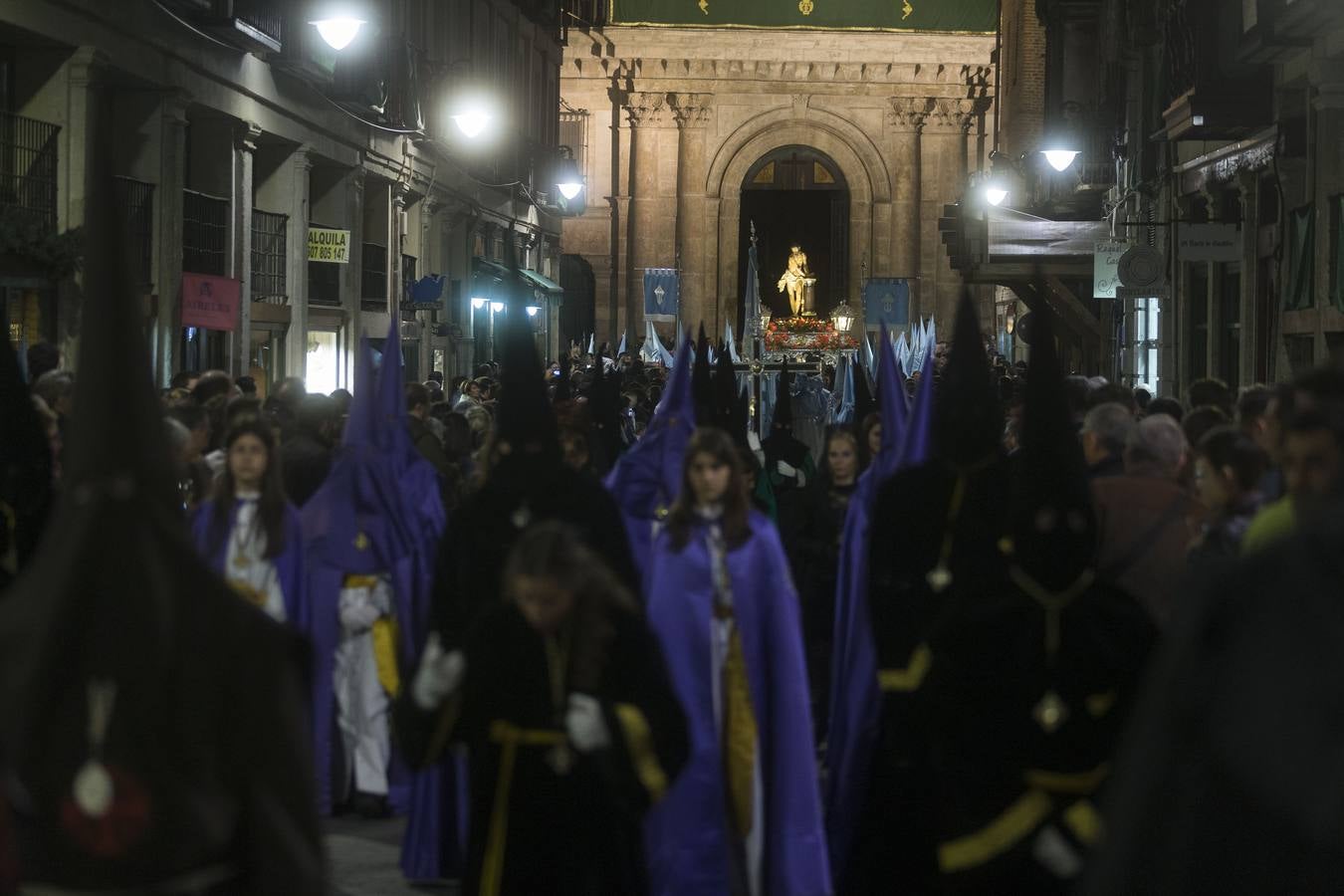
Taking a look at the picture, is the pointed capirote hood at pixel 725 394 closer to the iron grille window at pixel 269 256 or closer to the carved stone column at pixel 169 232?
the carved stone column at pixel 169 232

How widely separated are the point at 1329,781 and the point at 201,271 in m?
21.0

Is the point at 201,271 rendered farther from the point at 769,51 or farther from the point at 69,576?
the point at 769,51

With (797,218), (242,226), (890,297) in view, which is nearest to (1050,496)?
(242,226)

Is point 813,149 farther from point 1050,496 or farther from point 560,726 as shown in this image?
point 560,726

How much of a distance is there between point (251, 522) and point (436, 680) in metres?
3.70

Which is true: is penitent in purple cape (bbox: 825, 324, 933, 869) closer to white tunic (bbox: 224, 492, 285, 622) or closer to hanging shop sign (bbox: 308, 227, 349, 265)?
white tunic (bbox: 224, 492, 285, 622)

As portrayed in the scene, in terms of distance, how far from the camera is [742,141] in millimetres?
60000

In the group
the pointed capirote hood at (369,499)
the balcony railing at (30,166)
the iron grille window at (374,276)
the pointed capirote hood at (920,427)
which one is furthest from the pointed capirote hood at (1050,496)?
the iron grille window at (374,276)

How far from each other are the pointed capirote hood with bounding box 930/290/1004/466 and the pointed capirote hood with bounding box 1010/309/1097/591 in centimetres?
153

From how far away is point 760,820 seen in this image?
7.46 m

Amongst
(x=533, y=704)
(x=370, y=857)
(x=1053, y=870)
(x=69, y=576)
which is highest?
(x=69, y=576)

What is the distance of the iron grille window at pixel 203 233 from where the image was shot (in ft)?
73.8

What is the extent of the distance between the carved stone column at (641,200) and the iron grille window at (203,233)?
3616 cm

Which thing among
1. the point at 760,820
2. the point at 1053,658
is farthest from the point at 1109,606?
the point at 760,820
